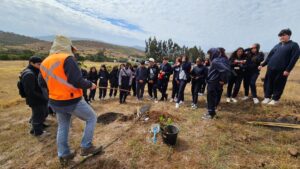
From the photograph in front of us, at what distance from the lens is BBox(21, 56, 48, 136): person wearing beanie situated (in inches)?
202

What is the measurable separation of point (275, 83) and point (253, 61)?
117 cm

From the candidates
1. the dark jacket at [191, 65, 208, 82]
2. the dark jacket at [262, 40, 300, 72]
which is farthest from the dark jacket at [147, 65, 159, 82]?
the dark jacket at [262, 40, 300, 72]

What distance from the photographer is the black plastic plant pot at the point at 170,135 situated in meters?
4.18

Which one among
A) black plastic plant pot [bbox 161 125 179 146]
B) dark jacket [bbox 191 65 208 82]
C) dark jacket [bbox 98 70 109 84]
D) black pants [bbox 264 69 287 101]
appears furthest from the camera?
dark jacket [bbox 98 70 109 84]

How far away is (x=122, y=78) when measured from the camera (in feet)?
30.7

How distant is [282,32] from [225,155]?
14.0 ft

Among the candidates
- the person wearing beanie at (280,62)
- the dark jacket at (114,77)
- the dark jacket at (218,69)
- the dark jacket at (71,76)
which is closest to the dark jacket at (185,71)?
the dark jacket at (218,69)

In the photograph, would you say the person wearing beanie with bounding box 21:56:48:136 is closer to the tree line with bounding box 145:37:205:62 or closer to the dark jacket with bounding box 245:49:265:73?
the dark jacket with bounding box 245:49:265:73

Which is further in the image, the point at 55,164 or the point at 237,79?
the point at 237,79

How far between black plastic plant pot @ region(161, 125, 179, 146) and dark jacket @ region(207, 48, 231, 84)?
81.8 inches

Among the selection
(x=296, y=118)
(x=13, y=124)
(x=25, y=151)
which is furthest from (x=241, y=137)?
(x=13, y=124)

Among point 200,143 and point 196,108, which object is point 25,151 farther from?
point 196,108

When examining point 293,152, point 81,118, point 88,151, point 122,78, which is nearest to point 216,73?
point 293,152

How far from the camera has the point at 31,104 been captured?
536cm
